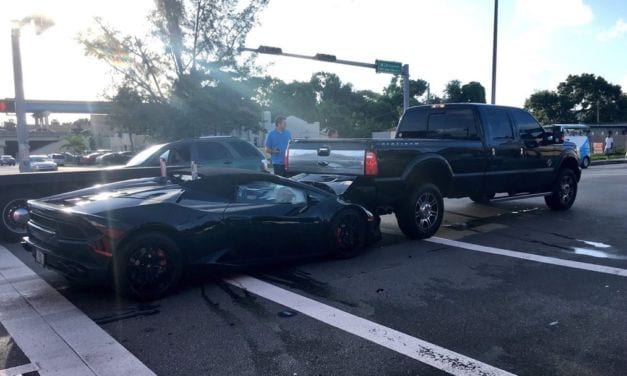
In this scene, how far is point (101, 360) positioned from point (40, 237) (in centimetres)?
212

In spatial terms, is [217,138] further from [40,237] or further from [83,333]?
[83,333]

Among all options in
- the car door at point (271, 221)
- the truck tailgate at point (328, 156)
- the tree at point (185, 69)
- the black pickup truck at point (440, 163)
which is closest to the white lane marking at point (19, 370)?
the car door at point (271, 221)

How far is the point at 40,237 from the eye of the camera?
5086mm

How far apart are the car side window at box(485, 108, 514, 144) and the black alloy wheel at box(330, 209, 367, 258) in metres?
3.42

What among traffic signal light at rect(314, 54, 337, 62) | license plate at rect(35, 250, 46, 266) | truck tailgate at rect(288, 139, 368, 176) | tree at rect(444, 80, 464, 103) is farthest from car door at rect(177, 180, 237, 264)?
tree at rect(444, 80, 464, 103)

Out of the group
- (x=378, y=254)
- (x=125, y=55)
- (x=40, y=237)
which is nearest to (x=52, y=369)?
(x=40, y=237)

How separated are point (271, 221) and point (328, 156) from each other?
2066mm

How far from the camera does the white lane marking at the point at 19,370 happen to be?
3391 millimetres

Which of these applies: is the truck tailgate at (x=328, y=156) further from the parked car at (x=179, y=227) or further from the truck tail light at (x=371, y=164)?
the parked car at (x=179, y=227)

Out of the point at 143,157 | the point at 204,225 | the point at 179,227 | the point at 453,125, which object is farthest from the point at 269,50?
the point at 179,227

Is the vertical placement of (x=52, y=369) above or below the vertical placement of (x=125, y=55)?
below

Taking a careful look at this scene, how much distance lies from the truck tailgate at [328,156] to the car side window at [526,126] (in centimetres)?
386

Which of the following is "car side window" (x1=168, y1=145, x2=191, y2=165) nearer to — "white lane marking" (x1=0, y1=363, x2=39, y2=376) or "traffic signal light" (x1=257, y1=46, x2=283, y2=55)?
"white lane marking" (x1=0, y1=363, x2=39, y2=376)

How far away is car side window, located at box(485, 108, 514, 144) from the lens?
28.2ft
